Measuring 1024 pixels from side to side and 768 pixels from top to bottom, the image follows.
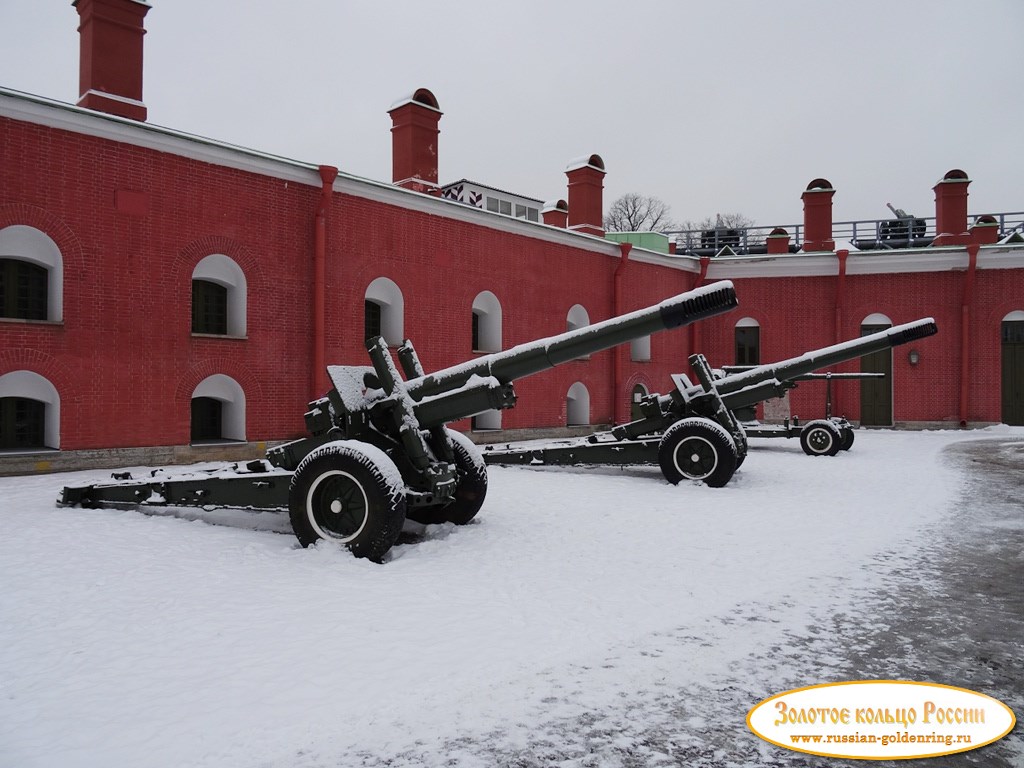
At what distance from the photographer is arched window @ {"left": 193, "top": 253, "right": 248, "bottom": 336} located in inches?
450

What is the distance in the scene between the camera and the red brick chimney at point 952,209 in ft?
68.4

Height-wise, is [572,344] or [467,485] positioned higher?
[572,344]

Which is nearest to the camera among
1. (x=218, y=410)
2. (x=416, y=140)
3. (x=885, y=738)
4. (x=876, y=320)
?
(x=885, y=738)

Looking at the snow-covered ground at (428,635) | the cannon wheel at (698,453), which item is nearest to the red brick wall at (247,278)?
the snow-covered ground at (428,635)

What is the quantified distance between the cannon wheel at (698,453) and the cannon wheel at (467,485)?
3439mm

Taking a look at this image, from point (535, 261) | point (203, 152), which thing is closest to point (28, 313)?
point (203, 152)

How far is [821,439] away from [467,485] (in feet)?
29.8

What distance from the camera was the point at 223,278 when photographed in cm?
1160

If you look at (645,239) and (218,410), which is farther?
(645,239)

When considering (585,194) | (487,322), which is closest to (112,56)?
(487,322)

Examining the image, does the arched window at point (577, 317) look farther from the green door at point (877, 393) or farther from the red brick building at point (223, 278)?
the green door at point (877, 393)

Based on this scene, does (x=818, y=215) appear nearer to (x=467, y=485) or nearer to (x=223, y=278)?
(x=223, y=278)

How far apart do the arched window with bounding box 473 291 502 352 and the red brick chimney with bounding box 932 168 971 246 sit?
13.6 m

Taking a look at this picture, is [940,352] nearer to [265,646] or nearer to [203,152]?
[203,152]
